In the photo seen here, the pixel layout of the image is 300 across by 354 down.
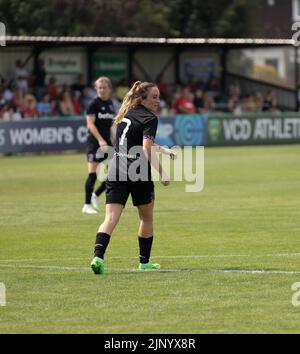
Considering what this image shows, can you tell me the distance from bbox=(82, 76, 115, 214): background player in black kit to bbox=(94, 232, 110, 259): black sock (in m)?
6.54

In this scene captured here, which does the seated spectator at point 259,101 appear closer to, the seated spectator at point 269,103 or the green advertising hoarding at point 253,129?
the seated spectator at point 269,103

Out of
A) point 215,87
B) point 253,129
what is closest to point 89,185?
point 253,129

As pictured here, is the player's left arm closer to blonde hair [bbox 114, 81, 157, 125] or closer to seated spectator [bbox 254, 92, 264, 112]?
blonde hair [bbox 114, 81, 157, 125]

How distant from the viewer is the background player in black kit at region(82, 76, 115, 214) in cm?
1803

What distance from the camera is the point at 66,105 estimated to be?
3644cm

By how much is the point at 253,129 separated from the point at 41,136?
368 inches

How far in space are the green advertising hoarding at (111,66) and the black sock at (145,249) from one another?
31.1m

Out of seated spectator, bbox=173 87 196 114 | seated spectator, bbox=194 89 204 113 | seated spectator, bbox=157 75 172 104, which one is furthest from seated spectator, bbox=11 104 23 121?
seated spectator, bbox=194 89 204 113

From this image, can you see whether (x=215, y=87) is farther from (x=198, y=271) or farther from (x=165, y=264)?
(x=198, y=271)

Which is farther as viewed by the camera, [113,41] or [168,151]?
[113,41]

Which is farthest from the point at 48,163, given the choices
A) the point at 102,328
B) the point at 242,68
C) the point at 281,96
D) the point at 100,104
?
the point at 242,68

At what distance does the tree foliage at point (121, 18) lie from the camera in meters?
44.5

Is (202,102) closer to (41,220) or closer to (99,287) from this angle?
(41,220)

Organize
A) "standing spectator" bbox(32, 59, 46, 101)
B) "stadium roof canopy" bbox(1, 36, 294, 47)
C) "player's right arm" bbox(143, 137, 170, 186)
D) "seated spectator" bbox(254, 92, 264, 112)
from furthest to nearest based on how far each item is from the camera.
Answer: "seated spectator" bbox(254, 92, 264, 112), "standing spectator" bbox(32, 59, 46, 101), "stadium roof canopy" bbox(1, 36, 294, 47), "player's right arm" bbox(143, 137, 170, 186)
